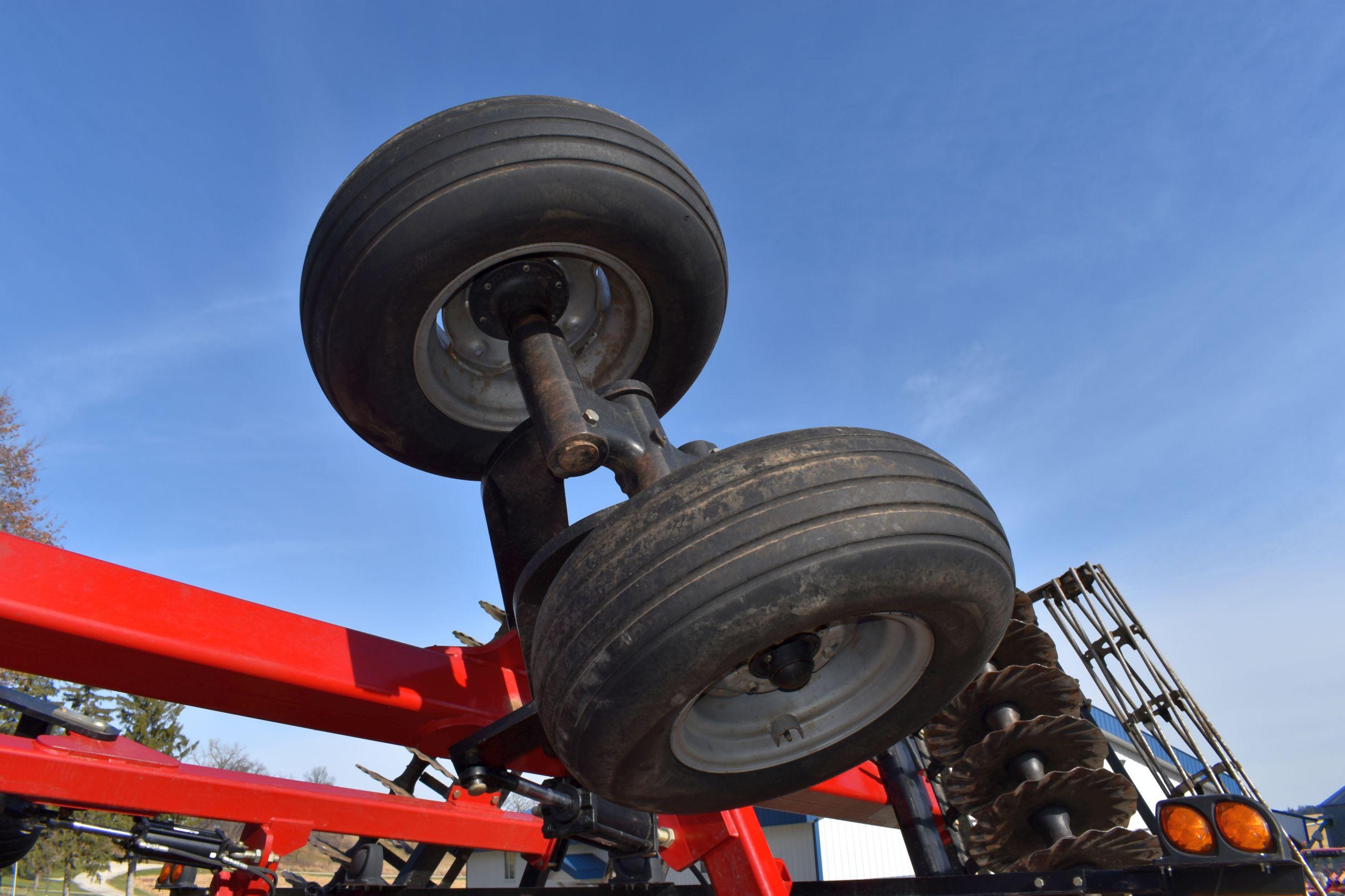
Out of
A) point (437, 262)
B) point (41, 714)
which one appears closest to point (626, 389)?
point (437, 262)

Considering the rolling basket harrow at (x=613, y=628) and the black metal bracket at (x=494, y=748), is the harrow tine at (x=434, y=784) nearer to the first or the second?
the rolling basket harrow at (x=613, y=628)

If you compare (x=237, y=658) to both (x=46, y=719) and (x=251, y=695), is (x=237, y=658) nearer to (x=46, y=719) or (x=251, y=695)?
(x=251, y=695)

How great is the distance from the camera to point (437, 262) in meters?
1.78

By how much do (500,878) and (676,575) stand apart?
22.7m

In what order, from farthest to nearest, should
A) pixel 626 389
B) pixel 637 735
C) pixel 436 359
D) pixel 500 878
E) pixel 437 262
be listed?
pixel 500 878 → pixel 436 359 → pixel 626 389 → pixel 437 262 → pixel 637 735

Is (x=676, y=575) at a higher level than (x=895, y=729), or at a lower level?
higher

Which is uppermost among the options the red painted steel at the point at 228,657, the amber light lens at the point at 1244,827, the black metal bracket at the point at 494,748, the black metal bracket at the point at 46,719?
the black metal bracket at the point at 46,719

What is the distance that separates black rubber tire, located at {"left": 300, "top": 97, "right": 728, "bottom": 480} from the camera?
5.71 ft

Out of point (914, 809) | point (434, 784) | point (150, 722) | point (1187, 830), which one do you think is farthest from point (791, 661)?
point (150, 722)

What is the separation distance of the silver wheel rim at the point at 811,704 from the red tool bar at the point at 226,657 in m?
0.78

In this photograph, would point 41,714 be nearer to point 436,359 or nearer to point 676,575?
point 436,359

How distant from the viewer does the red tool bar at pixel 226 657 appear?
5.35ft

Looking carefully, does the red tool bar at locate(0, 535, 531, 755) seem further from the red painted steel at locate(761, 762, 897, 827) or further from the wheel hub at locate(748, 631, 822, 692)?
the red painted steel at locate(761, 762, 897, 827)

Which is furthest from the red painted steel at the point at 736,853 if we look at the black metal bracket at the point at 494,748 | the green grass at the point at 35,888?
the green grass at the point at 35,888
